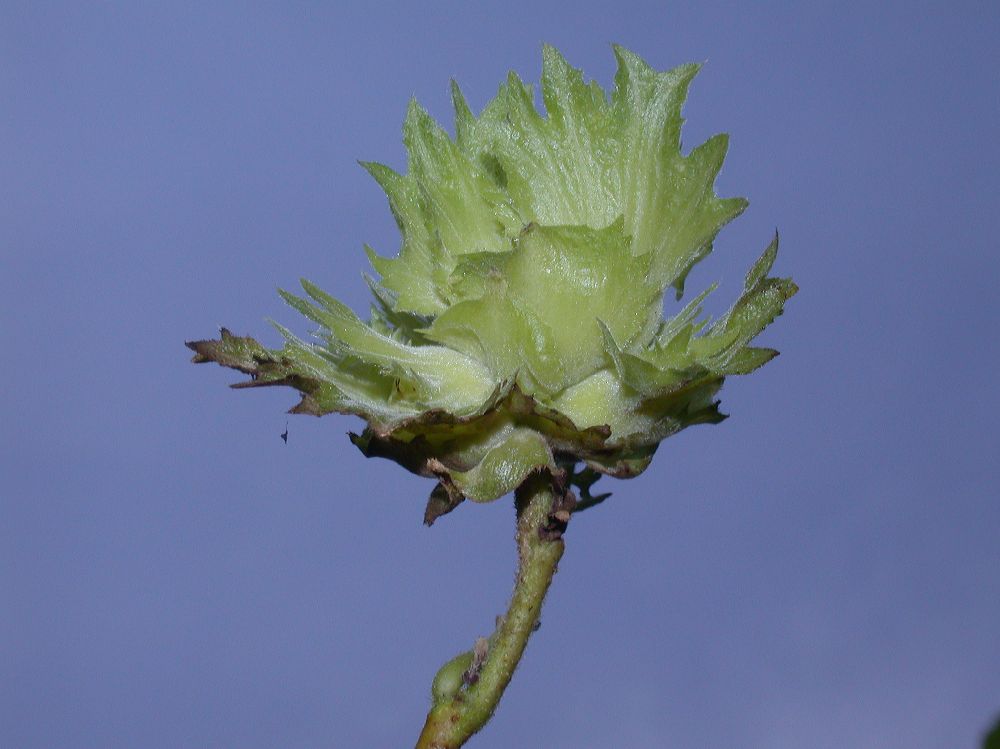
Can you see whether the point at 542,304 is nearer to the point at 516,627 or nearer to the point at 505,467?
the point at 505,467

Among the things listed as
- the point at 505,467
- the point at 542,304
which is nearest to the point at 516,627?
the point at 505,467

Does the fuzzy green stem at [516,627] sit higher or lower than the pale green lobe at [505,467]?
lower

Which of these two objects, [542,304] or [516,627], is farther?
[542,304]

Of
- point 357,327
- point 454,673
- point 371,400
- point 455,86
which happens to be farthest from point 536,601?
point 455,86

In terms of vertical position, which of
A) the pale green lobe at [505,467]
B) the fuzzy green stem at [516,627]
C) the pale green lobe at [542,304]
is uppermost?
the pale green lobe at [542,304]

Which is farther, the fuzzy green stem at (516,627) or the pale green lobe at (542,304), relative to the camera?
the pale green lobe at (542,304)
